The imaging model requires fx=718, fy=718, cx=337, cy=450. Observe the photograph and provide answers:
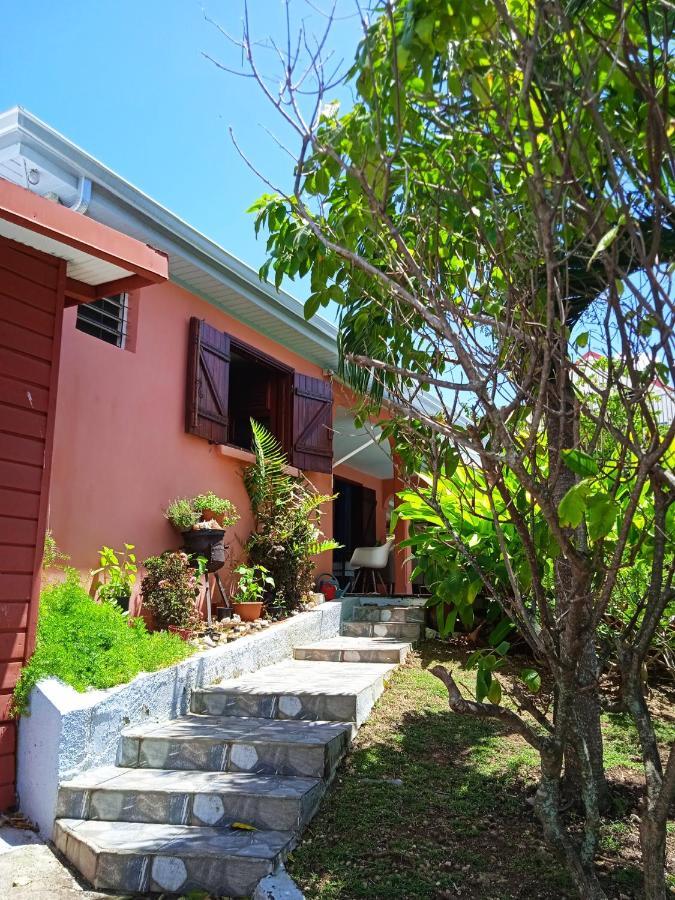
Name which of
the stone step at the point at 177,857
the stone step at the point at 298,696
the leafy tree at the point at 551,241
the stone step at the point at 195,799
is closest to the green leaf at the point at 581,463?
the leafy tree at the point at 551,241

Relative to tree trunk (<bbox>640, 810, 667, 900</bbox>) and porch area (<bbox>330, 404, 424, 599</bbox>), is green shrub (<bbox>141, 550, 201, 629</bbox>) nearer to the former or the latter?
tree trunk (<bbox>640, 810, 667, 900</bbox>)

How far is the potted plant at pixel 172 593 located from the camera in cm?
551

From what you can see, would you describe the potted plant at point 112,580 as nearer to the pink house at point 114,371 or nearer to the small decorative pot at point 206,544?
the pink house at point 114,371

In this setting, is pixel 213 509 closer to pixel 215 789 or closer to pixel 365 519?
pixel 215 789

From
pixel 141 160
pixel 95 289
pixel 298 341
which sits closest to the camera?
pixel 95 289

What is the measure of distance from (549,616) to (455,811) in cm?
172

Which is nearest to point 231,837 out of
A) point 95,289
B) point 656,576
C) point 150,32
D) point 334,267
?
point 656,576

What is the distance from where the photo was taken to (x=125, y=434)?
19.6 ft

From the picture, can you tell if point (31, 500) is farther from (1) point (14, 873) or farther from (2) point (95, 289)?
(1) point (14, 873)

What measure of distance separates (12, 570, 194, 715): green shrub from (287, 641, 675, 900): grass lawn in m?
1.48

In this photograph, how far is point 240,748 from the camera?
13.6 ft

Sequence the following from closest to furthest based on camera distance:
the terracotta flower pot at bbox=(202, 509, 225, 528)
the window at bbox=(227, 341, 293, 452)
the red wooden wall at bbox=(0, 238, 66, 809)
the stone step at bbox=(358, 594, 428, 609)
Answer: the red wooden wall at bbox=(0, 238, 66, 809)
the terracotta flower pot at bbox=(202, 509, 225, 528)
the stone step at bbox=(358, 594, 428, 609)
the window at bbox=(227, 341, 293, 452)

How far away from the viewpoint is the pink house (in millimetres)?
4180

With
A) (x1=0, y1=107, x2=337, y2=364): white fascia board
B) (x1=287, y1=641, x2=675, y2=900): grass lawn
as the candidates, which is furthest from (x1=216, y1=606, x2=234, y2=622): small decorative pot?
(x1=0, y1=107, x2=337, y2=364): white fascia board
